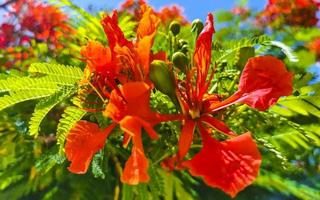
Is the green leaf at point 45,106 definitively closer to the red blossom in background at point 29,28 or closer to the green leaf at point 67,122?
the green leaf at point 67,122

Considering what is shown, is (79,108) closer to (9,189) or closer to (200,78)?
(200,78)

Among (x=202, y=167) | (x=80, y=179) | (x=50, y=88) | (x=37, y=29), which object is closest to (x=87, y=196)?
(x=80, y=179)

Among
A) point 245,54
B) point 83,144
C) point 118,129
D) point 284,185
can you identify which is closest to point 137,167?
point 83,144

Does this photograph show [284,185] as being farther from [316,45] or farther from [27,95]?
[316,45]

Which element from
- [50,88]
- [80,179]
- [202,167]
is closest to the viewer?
[202,167]

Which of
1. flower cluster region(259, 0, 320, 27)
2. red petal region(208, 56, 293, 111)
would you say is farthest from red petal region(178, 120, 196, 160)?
flower cluster region(259, 0, 320, 27)

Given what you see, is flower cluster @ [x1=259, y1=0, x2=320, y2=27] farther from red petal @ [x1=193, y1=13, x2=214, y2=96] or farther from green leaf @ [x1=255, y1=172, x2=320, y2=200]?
red petal @ [x1=193, y1=13, x2=214, y2=96]
